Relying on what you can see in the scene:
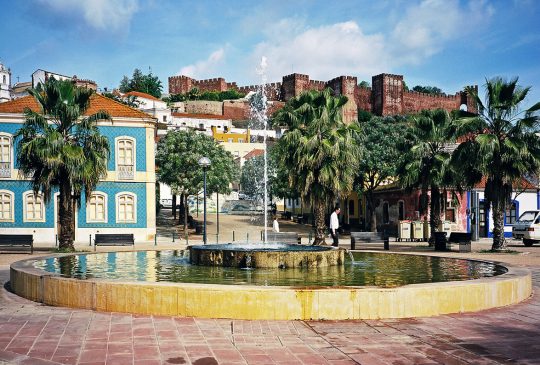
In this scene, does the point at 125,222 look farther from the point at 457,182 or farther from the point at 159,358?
the point at 159,358

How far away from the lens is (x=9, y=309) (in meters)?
9.22

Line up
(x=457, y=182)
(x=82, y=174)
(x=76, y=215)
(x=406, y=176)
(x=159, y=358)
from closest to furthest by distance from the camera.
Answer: (x=159, y=358) < (x=82, y=174) < (x=457, y=182) < (x=406, y=176) < (x=76, y=215)

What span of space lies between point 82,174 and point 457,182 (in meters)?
16.8

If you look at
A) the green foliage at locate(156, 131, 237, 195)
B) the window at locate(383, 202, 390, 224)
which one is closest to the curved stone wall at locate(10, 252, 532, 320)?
the green foliage at locate(156, 131, 237, 195)

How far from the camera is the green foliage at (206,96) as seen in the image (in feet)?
438

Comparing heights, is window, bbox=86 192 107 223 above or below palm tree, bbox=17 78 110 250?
below

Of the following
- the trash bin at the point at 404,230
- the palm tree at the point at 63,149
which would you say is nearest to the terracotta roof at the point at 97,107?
the palm tree at the point at 63,149

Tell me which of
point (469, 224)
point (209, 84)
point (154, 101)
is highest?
point (209, 84)

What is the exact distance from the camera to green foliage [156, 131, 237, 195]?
4238cm

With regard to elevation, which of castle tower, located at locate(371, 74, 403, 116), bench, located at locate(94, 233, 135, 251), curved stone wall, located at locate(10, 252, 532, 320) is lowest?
bench, located at locate(94, 233, 135, 251)

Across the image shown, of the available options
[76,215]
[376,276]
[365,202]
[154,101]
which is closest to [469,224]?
[365,202]

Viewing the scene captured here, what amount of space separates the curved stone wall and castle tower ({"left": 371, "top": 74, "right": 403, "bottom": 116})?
108 meters

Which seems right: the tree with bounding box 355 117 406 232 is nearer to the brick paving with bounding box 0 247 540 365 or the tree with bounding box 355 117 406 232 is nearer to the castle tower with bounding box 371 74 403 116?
the brick paving with bounding box 0 247 540 365

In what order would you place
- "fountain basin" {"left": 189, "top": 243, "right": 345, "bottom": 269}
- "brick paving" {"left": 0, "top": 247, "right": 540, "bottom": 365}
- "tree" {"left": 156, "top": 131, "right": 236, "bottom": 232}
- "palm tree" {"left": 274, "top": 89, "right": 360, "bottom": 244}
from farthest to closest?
1. "tree" {"left": 156, "top": 131, "right": 236, "bottom": 232}
2. "palm tree" {"left": 274, "top": 89, "right": 360, "bottom": 244}
3. "fountain basin" {"left": 189, "top": 243, "right": 345, "bottom": 269}
4. "brick paving" {"left": 0, "top": 247, "right": 540, "bottom": 365}
